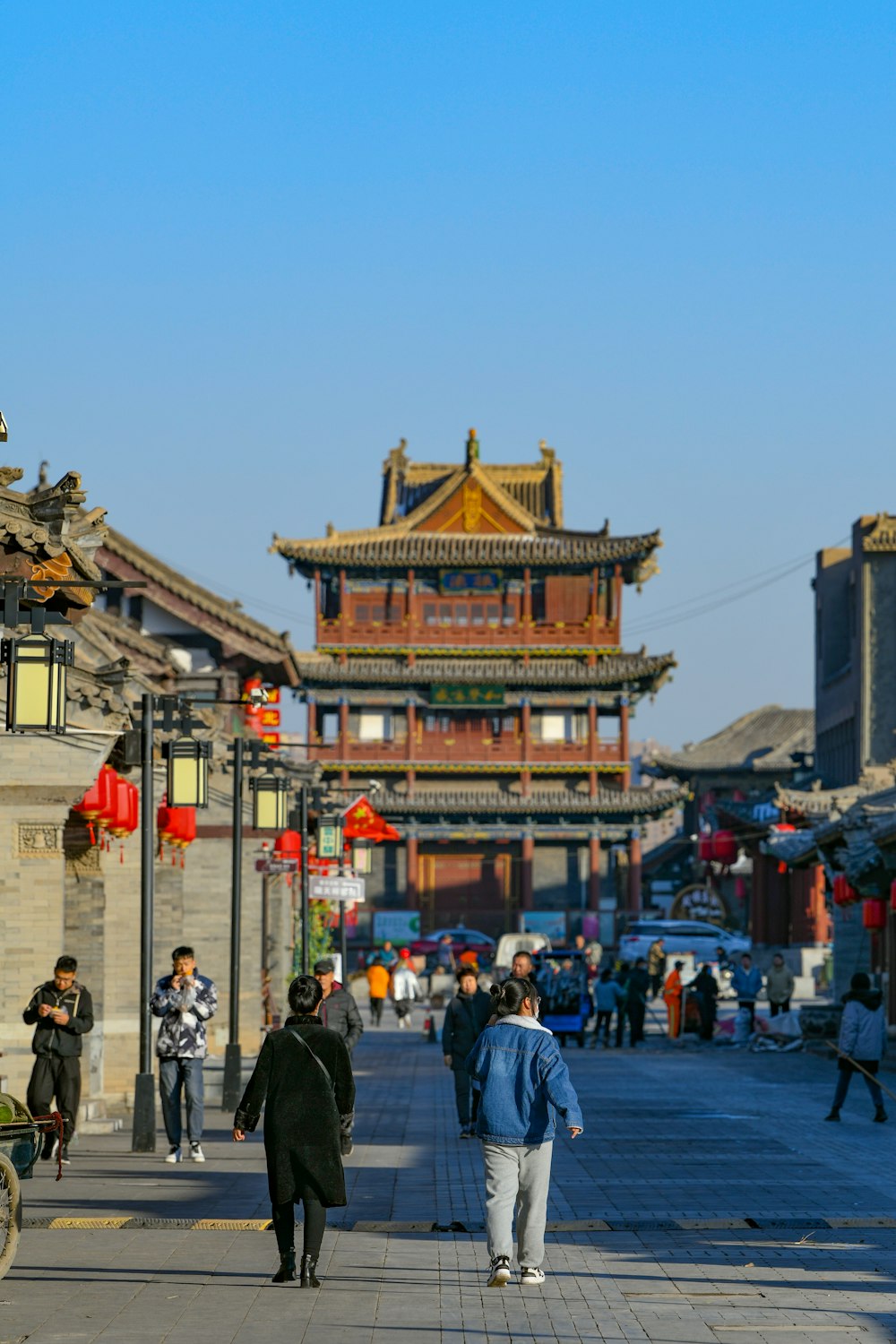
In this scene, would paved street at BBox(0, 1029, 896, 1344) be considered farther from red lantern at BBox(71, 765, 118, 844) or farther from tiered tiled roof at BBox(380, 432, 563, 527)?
tiered tiled roof at BBox(380, 432, 563, 527)

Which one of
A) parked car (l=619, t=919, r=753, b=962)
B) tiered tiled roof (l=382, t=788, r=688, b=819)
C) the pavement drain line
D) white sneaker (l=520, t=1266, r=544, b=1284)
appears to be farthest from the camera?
tiered tiled roof (l=382, t=788, r=688, b=819)

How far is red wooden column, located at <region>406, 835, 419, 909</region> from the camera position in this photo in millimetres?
71562

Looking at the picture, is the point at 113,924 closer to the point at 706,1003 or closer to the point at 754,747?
the point at 706,1003

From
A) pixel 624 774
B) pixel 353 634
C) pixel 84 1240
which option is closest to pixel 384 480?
pixel 353 634

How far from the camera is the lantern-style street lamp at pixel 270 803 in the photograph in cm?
2473

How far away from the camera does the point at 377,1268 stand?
36.7 feet

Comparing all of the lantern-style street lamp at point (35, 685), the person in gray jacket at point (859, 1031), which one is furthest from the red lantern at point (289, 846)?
the lantern-style street lamp at point (35, 685)

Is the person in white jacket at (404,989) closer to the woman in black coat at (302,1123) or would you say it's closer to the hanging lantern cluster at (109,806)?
the hanging lantern cluster at (109,806)

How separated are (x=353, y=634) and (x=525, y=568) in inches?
250

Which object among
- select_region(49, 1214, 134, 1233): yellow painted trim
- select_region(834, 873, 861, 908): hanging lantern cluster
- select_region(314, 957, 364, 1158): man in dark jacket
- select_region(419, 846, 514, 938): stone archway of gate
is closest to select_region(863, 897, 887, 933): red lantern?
select_region(834, 873, 861, 908): hanging lantern cluster

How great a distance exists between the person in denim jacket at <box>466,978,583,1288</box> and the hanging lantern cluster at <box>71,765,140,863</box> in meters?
7.47

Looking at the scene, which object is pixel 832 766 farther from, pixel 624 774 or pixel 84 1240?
pixel 84 1240

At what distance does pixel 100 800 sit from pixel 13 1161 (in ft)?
24.5

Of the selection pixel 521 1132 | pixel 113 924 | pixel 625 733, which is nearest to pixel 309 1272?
pixel 521 1132
